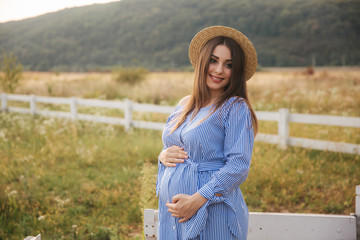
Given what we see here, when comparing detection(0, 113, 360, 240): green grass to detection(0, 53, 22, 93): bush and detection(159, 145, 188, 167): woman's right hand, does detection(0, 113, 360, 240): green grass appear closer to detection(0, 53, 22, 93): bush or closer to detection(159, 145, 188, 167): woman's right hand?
detection(159, 145, 188, 167): woman's right hand

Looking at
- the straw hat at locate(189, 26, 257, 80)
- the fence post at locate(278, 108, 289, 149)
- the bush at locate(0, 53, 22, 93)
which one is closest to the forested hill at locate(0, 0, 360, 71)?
the bush at locate(0, 53, 22, 93)

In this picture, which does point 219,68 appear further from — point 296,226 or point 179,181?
point 296,226

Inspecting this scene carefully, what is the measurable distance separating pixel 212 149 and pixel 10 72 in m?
16.2

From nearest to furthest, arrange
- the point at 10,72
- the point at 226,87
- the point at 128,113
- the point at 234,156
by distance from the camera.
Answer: the point at 234,156, the point at 226,87, the point at 128,113, the point at 10,72

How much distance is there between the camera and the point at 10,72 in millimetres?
15414

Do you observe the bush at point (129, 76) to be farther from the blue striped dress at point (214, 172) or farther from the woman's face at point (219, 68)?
the blue striped dress at point (214, 172)

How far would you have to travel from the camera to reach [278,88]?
14.4m

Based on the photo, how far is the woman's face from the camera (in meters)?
1.92

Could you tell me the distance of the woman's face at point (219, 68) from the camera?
192 cm

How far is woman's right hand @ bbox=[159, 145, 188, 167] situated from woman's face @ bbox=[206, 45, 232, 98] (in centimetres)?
44

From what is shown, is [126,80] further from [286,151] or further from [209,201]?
[209,201]

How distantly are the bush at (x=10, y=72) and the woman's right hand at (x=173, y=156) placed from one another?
51.4 feet

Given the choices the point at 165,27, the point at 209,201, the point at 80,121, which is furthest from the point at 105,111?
the point at 165,27

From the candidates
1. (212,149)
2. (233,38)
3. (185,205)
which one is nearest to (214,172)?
(212,149)
